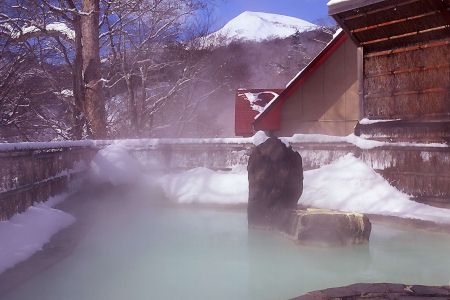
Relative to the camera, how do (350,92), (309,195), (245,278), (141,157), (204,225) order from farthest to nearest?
(350,92) → (141,157) → (309,195) → (204,225) → (245,278)

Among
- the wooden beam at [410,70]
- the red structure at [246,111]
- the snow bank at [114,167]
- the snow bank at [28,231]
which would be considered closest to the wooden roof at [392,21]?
the wooden beam at [410,70]

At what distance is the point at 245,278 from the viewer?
5043 millimetres

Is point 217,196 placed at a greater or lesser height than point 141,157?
lesser

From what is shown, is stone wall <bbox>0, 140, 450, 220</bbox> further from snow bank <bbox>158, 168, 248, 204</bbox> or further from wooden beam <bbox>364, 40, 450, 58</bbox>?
wooden beam <bbox>364, 40, 450, 58</bbox>

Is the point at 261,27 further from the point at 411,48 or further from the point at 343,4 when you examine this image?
the point at 411,48

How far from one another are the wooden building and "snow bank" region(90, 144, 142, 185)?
5.55m

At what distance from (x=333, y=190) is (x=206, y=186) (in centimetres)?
310

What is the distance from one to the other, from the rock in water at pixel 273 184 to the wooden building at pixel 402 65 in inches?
116

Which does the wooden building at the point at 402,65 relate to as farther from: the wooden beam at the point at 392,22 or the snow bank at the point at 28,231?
the snow bank at the point at 28,231

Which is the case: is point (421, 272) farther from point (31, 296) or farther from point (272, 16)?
point (272, 16)

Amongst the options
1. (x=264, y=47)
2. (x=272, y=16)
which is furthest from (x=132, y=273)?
(x=272, y=16)

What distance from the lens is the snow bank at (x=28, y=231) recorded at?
472 cm

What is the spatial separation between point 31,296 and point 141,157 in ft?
25.5

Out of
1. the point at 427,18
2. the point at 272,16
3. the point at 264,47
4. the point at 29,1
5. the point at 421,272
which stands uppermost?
the point at 272,16
